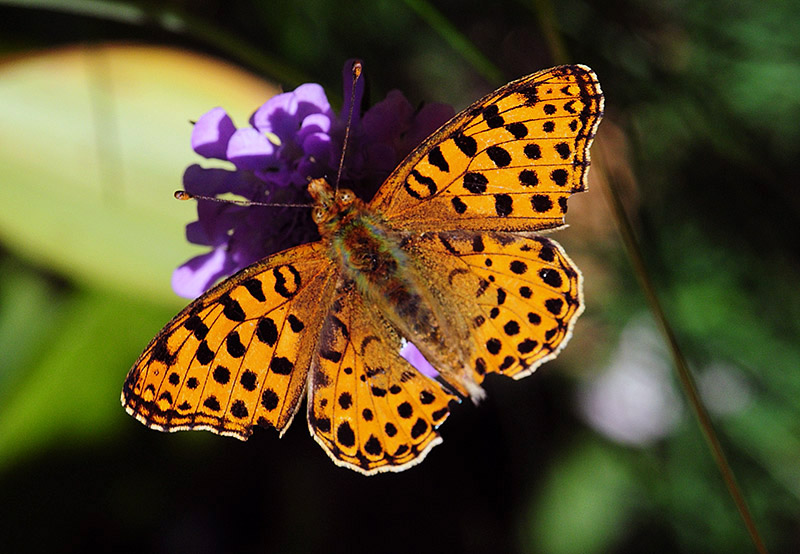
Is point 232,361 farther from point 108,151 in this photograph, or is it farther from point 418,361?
point 108,151

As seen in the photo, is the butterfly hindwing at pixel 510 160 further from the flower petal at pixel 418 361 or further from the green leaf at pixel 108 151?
the green leaf at pixel 108 151

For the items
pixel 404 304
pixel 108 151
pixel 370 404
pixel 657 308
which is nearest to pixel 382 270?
pixel 404 304

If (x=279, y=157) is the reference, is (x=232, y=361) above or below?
below

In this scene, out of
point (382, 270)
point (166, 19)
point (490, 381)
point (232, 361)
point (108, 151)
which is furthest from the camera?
point (490, 381)

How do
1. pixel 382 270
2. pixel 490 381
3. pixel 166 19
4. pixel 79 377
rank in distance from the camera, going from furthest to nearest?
1. pixel 490 381
2. pixel 79 377
3. pixel 166 19
4. pixel 382 270

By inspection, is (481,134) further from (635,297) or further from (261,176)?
(635,297)

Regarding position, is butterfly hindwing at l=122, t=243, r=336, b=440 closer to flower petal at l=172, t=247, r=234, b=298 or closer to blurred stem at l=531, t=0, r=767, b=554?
flower petal at l=172, t=247, r=234, b=298

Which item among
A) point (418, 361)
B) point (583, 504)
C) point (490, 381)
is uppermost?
point (418, 361)
